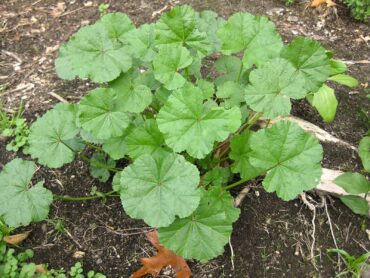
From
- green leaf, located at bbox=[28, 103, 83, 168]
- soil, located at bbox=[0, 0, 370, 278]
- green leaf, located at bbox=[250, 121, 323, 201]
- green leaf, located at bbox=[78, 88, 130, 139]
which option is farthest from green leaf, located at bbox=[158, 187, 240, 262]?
green leaf, located at bbox=[28, 103, 83, 168]

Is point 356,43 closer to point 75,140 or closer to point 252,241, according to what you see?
point 252,241

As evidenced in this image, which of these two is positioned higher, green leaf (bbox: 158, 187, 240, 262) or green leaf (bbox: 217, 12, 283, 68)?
green leaf (bbox: 217, 12, 283, 68)

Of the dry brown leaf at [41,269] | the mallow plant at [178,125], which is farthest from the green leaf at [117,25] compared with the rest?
the dry brown leaf at [41,269]

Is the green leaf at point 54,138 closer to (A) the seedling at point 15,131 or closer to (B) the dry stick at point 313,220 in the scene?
(A) the seedling at point 15,131

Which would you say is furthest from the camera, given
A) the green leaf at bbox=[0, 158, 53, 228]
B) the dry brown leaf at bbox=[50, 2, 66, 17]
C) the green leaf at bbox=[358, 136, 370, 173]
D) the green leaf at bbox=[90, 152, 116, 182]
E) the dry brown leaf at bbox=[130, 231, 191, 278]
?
the dry brown leaf at bbox=[50, 2, 66, 17]

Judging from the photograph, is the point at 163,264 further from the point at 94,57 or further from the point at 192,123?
the point at 94,57

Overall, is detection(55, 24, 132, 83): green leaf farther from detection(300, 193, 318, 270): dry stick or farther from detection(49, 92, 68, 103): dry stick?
detection(300, 193, 318, 270): dry stick
